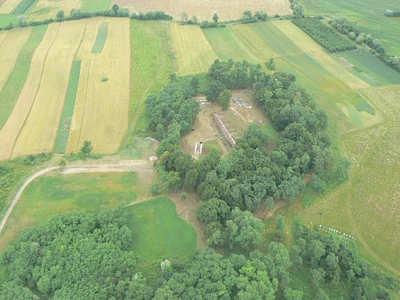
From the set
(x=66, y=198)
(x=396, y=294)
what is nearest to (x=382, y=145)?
(x=396, y=294)

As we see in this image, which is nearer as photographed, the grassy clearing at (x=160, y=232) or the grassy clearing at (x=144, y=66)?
the grassy clearing at (x=160, y=232)

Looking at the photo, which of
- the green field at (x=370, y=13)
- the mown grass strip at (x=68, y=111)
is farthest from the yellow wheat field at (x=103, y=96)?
the green field at (x=370, y=13)

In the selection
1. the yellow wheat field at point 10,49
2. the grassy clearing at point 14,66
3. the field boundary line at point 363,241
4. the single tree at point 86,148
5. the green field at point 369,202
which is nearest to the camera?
the field boundary line at point 363,241

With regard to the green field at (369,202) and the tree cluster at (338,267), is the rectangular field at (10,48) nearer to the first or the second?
the green field at (369,202)

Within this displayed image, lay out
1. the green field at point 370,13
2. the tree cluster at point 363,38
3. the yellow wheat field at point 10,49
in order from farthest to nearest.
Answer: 1. the green field at point 370,13
2. the tree cluster at point 363,38
3. the yellow wheat field at point 10,49

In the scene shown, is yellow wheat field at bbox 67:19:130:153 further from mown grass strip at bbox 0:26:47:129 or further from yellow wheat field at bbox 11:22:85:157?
mown grass strip at bbox 0:26:47:129

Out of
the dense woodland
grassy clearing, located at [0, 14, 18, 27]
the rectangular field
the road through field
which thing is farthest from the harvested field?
the dense woodland

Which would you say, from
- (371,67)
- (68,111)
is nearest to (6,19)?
(68,111)

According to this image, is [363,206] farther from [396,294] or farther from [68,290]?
[68,290]
